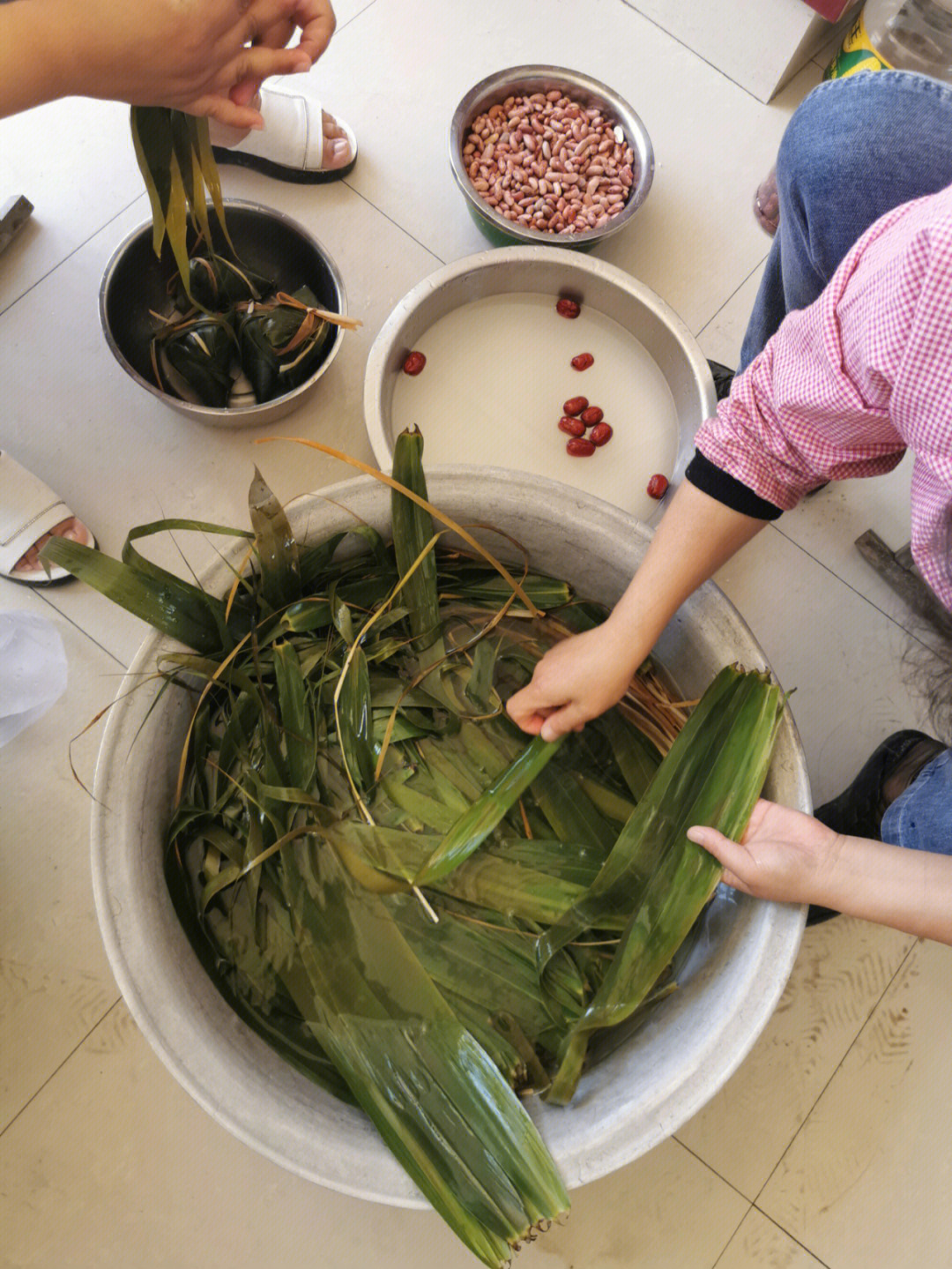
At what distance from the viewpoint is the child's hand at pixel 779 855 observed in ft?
2.31

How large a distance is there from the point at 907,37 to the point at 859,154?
65 centimetres

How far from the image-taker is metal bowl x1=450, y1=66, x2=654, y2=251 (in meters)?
1.13

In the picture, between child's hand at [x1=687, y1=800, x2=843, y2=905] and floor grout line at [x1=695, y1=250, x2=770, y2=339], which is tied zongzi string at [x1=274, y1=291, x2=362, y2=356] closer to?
floor grout line at [x1=695, y1=250, x2=770, y2=339]

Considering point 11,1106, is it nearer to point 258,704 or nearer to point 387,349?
point 258,704

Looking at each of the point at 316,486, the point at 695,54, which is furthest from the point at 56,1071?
the point at 695,54

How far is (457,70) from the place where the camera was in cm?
133

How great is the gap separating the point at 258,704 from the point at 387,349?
0.45 meters

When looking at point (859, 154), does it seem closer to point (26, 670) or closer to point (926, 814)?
point (926, 814)

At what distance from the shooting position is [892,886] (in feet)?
2.37

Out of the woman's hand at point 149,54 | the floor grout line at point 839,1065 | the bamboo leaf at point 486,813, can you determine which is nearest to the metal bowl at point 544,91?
the woman's hand at point 149,54

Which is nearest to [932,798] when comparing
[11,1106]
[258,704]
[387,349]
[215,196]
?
[258,704]

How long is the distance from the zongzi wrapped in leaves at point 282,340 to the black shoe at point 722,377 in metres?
0.50

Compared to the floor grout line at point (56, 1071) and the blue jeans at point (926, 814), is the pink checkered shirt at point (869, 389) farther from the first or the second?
the floor grout line at point (56, 1071)

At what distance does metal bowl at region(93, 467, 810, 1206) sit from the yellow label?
0.86 m
